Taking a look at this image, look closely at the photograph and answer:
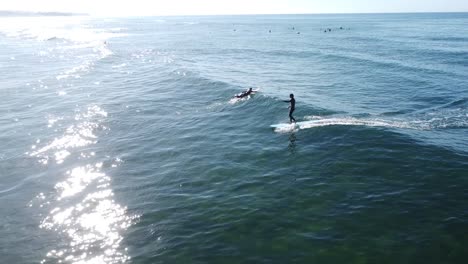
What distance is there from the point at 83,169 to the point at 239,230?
591 inches

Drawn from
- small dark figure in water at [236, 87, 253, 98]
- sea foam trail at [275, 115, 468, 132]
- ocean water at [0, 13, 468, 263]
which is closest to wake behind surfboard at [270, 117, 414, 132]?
sea foam trail at [275, 115, 468, 132]

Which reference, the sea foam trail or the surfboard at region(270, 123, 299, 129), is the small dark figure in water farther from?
the sea foam trail

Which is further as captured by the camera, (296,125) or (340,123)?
(296,125)

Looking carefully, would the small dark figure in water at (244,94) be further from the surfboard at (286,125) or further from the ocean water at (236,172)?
the surfboard at (286,125)

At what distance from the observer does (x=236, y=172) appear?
3020 cm

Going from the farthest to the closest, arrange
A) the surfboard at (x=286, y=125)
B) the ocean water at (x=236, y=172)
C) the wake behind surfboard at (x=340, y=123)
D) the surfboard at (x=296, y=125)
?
the surfboard at (x=286, y=125) → the surfboard at (x=296, y=125) → the wake behind surfboard at (x=340, y=123) → the ocean water at (x=236, y=172)

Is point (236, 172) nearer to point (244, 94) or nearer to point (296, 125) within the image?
point (296, 125)

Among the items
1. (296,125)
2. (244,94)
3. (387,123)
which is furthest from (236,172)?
(244,94)

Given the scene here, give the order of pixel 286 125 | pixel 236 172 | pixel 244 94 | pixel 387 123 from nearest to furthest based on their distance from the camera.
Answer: pixel 236 172 → pixel 387 123 → pixel 286 125 → pixel 244 94

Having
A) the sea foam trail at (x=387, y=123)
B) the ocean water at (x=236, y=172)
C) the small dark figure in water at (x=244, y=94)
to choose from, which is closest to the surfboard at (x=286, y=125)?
the sea foam trail at (x=387, y=123)

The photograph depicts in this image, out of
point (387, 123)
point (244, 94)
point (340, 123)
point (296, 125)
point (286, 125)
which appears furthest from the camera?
point (244, 94)

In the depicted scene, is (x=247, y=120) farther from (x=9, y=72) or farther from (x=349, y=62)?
(x=9, y=72)

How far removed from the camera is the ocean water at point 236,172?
2147 cm

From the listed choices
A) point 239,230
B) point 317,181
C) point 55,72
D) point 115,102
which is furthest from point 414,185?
point 55,72
